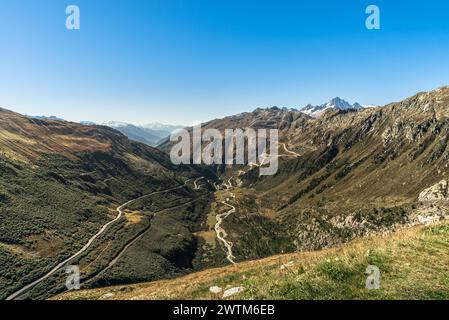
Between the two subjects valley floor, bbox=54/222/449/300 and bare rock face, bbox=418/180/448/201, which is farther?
bare rock face, bbox=418/180/448/201

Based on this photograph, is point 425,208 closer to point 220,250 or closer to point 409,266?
point 220,250

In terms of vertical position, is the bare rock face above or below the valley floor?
below

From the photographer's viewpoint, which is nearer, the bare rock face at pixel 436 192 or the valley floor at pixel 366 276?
the valley floor at pixel 366 276

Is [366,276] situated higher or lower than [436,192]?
higher

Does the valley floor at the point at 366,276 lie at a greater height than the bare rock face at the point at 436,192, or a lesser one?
greater

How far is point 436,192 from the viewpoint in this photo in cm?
17462

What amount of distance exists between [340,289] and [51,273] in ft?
426

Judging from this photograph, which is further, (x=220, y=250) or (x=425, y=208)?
(x=220, y=250)

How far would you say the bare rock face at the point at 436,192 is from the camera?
16899 cm

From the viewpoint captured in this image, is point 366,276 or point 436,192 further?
point 436,192

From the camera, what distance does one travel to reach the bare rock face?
6653 inches
